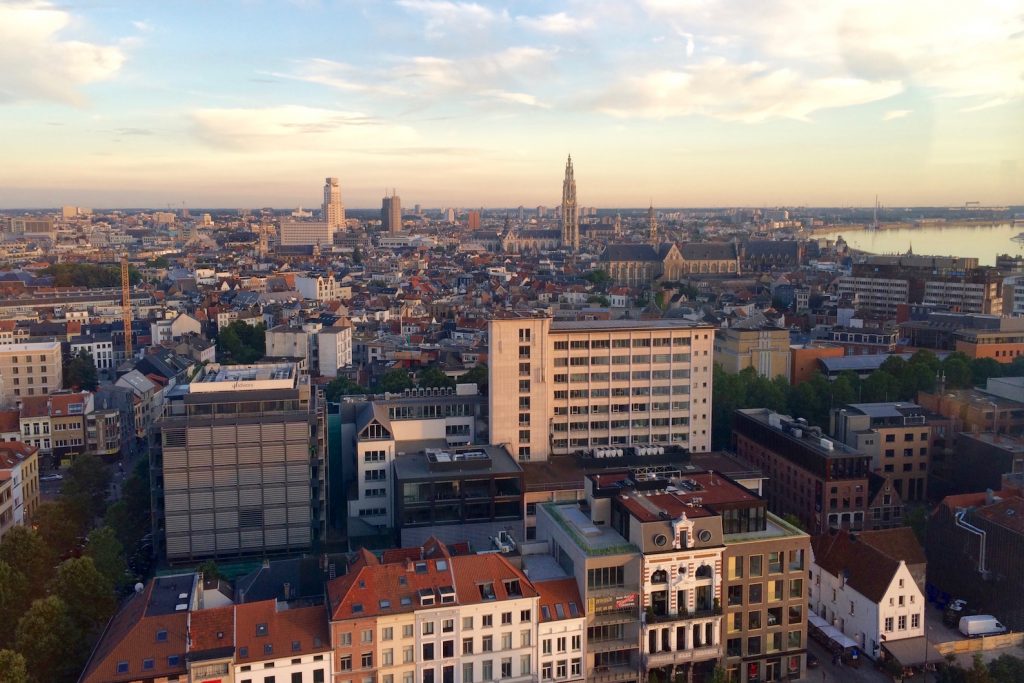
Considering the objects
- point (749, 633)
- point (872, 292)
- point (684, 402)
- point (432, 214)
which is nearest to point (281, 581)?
point (749, 633)

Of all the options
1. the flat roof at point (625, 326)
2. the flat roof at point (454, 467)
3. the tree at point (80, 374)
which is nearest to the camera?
the flat roof at point (454, 467)

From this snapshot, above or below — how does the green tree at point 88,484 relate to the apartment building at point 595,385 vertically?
below

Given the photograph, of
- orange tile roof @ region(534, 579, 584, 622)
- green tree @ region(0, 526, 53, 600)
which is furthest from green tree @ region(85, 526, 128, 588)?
orange tile roof @ region(534, 579, 584, 622)

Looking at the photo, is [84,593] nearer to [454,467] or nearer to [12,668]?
[12,668]

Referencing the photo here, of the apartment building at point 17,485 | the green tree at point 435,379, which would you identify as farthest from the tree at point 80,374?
the green tree at point 435,379

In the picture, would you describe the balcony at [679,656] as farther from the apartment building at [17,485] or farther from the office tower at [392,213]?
the office tower at [392,213]

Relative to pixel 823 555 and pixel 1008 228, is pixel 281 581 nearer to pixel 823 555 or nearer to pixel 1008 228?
pixel 823 555
